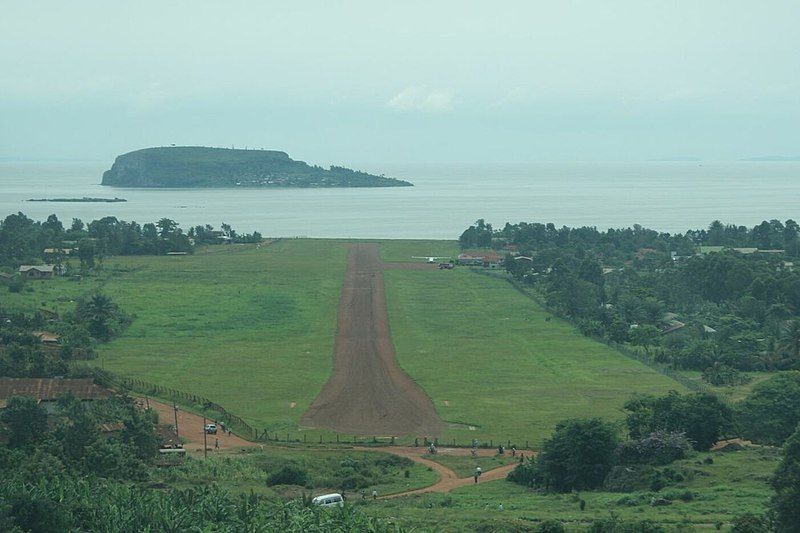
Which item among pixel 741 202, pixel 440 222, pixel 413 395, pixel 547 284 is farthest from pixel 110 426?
pixel 741 202

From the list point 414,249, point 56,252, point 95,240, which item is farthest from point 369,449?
point 414,249

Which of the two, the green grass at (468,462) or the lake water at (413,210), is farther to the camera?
the lake water at (413,210)

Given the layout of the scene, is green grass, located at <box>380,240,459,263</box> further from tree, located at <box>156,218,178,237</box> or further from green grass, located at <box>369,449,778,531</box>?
green grass, located at <box>369,449,778,531</box>

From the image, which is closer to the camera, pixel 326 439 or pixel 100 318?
pixel 326 439

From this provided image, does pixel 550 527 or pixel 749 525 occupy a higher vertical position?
pixel 749 525

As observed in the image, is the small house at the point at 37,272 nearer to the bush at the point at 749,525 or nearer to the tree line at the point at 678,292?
the tree line at the point at 678,292

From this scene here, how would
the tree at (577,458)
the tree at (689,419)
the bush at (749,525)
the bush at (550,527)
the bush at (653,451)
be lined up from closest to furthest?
1. the bush at (749,525)
2. the bush at (550,527)
3. the tree at (577,458)
4. the bush at (653,451)
5. the tree at (689,419)

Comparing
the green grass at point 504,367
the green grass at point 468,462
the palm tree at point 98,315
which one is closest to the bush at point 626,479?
the green grass at point 468,462

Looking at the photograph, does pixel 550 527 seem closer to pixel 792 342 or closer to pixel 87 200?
pixel 792 342
